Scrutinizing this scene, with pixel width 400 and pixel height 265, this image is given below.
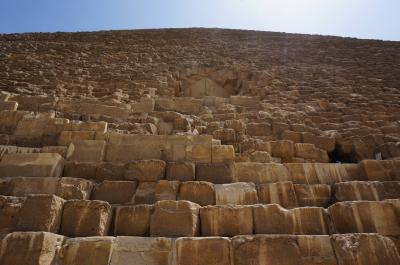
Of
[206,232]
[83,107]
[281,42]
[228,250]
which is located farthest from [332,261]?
[281,42]

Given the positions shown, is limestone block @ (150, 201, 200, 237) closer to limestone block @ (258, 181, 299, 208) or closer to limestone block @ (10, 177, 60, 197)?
limestone block @ (258, 181, 299, 208)

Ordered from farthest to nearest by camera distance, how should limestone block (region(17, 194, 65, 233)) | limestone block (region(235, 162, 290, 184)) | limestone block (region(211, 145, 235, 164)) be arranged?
1. limestone block (region(211, 145, 235, 164))
2. limestone block (region(235, 162, 290, 184))
3. limestone block (region(17, 194, 65, 233))

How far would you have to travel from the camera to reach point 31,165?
3.84 m

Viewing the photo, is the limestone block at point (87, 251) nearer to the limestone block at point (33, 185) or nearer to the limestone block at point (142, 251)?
the limestone block at point (142, 251)

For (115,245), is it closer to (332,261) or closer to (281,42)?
(332,261)

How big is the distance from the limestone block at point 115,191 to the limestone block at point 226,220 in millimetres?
852

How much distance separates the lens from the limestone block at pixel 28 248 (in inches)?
98.3

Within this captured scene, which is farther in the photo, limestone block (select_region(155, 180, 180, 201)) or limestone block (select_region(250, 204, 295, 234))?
limestone block (select_region(155, 180, 180, 201))

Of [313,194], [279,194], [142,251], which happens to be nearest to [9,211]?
[142,251]

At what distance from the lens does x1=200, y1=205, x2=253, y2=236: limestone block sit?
300 centimetres

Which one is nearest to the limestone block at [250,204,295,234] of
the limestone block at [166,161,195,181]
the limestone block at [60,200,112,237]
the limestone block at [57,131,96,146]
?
the limestone block at [166,161,195,181]

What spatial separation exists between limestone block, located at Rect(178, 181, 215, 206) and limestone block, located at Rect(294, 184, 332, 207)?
2.97ft

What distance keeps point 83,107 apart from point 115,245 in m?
3.39

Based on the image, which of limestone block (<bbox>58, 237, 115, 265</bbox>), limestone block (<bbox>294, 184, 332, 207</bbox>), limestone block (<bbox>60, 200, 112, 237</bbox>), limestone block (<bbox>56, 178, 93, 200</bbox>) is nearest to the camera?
limestone block (<bbox>58, 237, 115, 265</bbox>)
